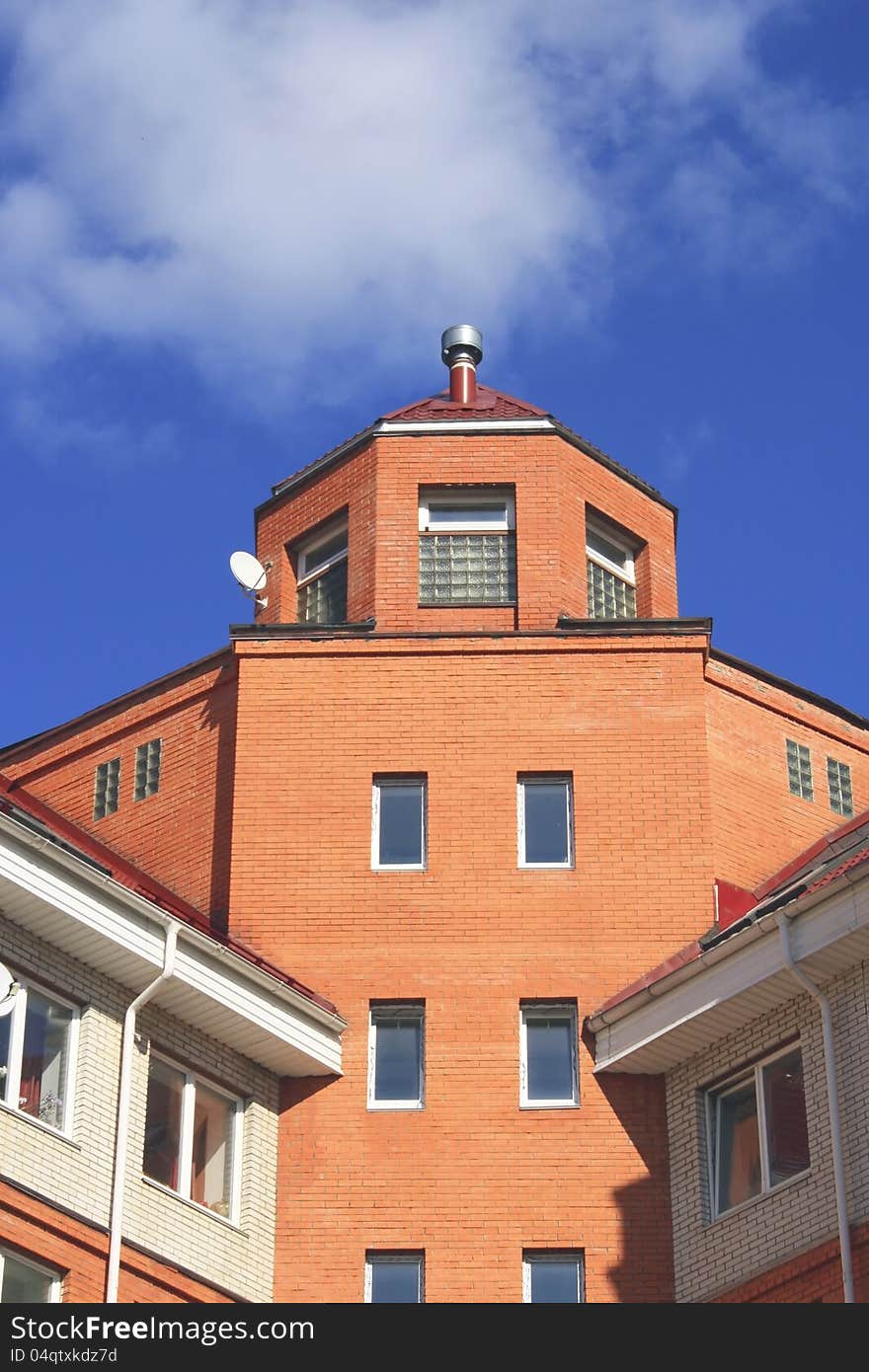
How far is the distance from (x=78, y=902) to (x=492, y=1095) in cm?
572

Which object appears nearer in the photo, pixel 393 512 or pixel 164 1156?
pixel 164 1156

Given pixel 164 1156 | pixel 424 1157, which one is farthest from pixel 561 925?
pixel 164 1156

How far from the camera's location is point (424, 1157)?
26688mm

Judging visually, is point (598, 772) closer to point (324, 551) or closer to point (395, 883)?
point (395, 883)

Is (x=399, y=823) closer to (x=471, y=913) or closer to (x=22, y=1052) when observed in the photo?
(x=471, y=913)

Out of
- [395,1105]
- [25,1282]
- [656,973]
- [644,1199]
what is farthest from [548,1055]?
[25,1282]

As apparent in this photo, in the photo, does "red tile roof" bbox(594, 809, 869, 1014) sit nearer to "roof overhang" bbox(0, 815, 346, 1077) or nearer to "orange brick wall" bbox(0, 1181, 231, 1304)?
"roof overhang" bbox(0, 815, 346, 1077)

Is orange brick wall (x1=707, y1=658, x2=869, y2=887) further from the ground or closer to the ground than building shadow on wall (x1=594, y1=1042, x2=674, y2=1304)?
further from the ground

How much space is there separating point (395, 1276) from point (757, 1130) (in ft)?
14.1

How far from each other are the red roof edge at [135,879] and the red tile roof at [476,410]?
7201 mm

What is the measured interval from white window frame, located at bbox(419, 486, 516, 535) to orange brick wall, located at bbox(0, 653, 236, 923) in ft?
11.4

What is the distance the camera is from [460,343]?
35281mm

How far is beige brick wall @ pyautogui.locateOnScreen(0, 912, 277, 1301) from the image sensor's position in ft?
77.2

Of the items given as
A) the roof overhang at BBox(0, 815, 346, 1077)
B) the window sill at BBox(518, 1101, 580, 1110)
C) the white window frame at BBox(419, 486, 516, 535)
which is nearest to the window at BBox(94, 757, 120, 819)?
the white window frame at BBox(419, 486, 516, 535)
